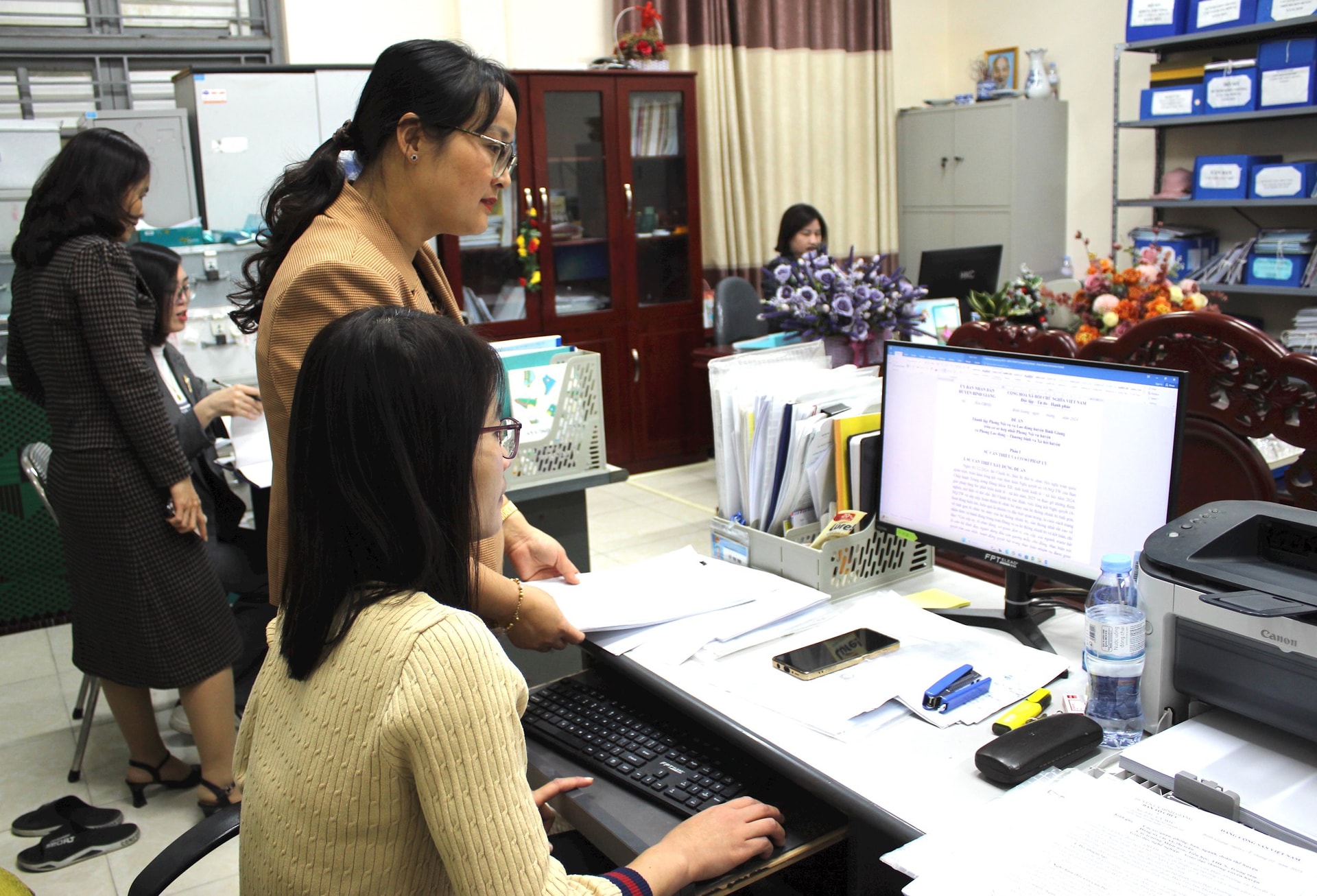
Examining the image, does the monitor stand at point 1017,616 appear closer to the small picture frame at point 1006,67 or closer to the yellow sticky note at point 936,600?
the yellow sticky note at point 936,600

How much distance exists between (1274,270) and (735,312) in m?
2.27

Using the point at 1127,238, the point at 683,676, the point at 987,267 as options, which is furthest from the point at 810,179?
the point at 683,676

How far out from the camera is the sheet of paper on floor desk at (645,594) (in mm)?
1583

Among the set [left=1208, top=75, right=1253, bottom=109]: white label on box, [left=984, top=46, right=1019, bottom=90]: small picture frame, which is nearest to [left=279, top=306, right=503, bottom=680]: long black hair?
[left=1208, top=75, right=1253, bottom=109]: white label on box

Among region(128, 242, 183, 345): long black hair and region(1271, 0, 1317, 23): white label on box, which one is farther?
region(1271, 0, 1317, 23): white label on box

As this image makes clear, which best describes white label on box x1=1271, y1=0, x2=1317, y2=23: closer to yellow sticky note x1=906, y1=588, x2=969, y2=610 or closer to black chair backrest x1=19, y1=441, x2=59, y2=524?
yellow sticky note x1=906, y1=588, x2=969, y2=610

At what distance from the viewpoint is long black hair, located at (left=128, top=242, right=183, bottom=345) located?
259 centimetres

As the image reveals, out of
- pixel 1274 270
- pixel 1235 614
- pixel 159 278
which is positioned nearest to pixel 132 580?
pixel 159 278

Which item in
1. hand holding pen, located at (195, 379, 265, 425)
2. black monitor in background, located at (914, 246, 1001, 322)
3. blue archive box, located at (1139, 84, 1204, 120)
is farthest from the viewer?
blue archive box, located at (1139, 84, 1204, 120)

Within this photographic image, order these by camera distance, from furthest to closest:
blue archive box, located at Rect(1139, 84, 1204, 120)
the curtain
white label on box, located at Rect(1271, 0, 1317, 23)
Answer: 1. the curtain
2. blue archive box, located at Rect(1139, 84, 1204, 120)
3. white label on box, located at Rect(1271, 0, 1317, 23)

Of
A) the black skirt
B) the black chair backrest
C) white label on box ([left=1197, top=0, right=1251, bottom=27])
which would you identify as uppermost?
white label on box ([left=1197, top=0, right=1251, bottom=27])

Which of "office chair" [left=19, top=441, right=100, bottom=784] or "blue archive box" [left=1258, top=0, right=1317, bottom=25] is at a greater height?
"blue archive box" [left=1258, top=0, right=1317, bottom=25]

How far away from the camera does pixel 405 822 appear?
0.96m

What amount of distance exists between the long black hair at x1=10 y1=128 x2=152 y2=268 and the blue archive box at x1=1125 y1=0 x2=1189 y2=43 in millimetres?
4276
